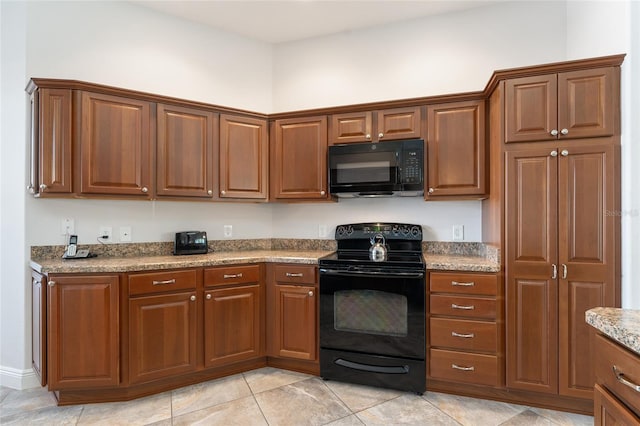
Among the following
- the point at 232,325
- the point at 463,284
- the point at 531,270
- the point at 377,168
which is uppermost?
the point at 377,168

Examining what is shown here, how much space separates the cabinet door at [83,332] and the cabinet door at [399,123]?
87.3 inches

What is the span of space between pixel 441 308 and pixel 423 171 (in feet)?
3.33

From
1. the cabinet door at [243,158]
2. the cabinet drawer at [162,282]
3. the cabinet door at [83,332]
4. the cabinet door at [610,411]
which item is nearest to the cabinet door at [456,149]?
the cabinet door at [243,158]

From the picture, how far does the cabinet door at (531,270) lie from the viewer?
218cm

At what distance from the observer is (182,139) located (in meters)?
2.76

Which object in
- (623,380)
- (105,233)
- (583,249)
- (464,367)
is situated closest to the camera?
(623,380)

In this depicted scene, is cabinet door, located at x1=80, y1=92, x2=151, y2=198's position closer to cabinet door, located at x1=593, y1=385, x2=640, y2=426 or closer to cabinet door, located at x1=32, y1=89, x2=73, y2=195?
cabinet door, located at x1=32, y1=89, x2=73, y2=195

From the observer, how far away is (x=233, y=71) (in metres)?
3.37

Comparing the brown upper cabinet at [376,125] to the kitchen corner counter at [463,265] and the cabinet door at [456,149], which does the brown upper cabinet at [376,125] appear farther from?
the kitchen corner counter at [463,265]

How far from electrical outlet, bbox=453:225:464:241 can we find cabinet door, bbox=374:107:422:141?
83cm

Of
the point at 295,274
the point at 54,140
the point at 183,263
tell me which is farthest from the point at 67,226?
the point at 295,274

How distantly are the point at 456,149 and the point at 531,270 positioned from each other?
994mm

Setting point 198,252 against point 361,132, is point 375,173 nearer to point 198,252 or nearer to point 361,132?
point 361,132

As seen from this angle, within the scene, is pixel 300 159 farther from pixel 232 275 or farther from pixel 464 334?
pixel 464 334
